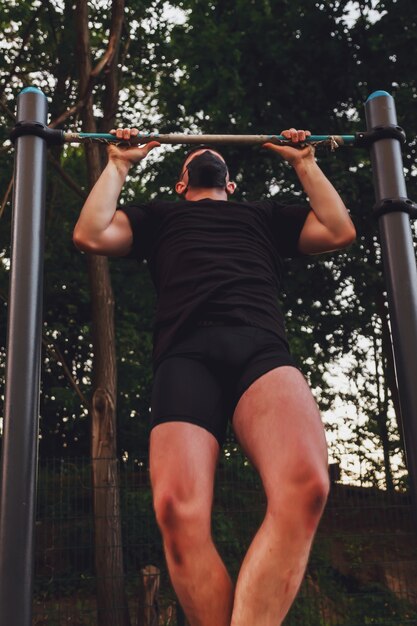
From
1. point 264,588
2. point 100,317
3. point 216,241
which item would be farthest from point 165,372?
point 100,317

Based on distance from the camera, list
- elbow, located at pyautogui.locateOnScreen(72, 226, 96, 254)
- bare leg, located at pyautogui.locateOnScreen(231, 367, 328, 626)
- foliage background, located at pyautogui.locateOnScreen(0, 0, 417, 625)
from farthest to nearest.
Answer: foliage background, located at pyautogui.locateOnScreen(0, 0, 417, 625) < elbow, located at pyautogui.locateOnScreen(72, 226, 96, 254) < bare leg, located at pyautogui.locateOnScreen(231, 367, 328, 626)

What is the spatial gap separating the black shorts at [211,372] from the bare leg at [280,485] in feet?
0.17

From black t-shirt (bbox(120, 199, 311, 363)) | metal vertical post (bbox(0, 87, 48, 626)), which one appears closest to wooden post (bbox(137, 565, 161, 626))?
metal vertical post (bbox(0, 87, 48, 626))

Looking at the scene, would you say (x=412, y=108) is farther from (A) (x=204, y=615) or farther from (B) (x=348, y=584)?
(A) (x=204, y=615)

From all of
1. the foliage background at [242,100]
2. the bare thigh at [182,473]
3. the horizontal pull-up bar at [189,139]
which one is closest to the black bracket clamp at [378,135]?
the horizontal pull-up bar at [189,139]

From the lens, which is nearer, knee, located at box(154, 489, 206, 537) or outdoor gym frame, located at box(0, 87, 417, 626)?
knee, located at box(154, 489, 206, 537)

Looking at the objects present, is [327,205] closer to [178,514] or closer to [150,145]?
[150,145]

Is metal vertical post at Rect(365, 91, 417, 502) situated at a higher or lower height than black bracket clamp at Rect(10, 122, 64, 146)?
lower

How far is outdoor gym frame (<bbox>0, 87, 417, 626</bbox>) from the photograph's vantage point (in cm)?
189

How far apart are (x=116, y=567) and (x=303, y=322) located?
15.0 feet

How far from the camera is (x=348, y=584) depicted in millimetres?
6715

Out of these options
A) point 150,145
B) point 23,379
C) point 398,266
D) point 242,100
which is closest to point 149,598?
point 23,379

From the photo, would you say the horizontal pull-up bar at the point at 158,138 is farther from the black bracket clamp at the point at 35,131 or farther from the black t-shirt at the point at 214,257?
the black t-shirt at the point at 214,257

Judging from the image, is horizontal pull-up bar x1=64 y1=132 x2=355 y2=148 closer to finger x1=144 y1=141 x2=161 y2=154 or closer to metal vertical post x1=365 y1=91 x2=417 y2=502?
finger x1=144 y1=141 x2=161 y2=154
